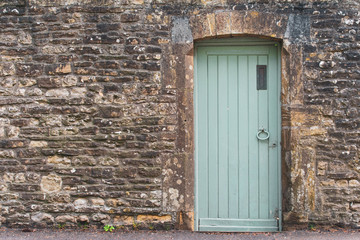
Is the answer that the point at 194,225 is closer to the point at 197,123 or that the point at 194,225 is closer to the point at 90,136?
the point at 197,123

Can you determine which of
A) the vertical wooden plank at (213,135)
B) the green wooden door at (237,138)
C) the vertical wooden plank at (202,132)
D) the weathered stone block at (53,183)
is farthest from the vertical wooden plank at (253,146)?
the weathered stone block at (53,183)

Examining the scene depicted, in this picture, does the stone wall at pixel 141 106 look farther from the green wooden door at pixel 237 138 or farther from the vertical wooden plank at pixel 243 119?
the vertical wooden plank at pixel 243 119

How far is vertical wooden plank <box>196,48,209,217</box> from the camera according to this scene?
14.0 ft

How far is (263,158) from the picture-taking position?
4.25 m

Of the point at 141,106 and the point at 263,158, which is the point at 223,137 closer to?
the point at 263,158

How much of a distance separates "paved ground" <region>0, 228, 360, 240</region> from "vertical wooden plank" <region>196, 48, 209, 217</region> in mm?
437

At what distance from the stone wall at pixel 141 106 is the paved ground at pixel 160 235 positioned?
132 mm

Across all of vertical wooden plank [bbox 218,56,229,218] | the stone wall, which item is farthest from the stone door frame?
vertical wooden plank [bbox 218,56,229,218]

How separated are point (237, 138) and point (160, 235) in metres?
1.48

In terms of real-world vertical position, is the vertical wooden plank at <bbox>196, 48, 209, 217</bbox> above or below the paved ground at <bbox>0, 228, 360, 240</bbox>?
above

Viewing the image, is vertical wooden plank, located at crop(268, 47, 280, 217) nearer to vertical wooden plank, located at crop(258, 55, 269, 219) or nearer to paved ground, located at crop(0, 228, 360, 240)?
vertical wooden plank, located at crop(258, 55, 269, 219)

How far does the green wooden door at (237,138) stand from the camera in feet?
13.9

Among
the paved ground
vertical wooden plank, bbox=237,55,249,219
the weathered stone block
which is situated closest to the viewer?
the paved ground

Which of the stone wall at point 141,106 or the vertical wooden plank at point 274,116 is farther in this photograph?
the vertical wooden plank at point 274,116
